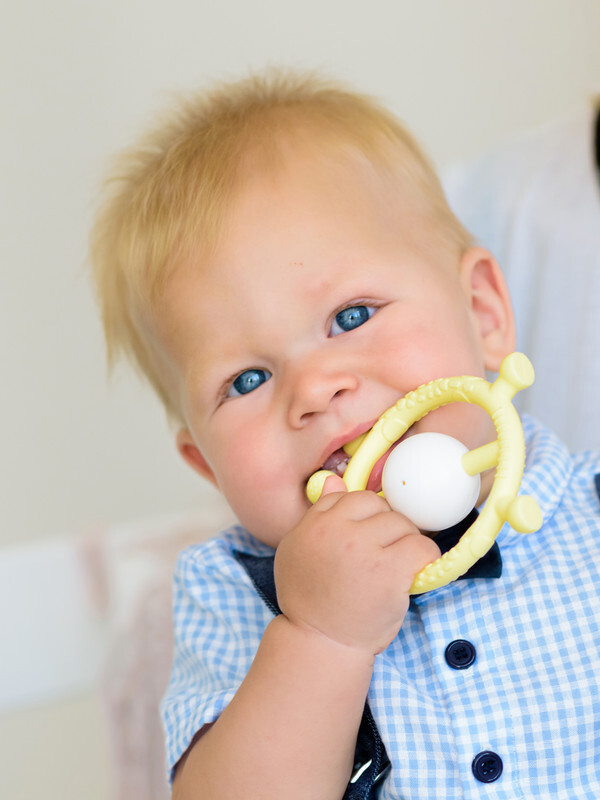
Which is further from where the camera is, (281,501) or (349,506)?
(281,501)

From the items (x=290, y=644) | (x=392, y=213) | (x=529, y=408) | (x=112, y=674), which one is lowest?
(x=112, y=674)

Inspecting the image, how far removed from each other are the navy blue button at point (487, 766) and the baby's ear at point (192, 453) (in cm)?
47

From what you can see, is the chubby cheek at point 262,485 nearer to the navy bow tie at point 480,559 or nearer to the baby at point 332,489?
the baby at point 332,489

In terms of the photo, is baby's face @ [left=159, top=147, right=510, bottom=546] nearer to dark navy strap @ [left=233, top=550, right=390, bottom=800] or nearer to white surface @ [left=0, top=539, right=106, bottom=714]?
dark navy strap @ [left=233, top=550, right=390, bottom=800]

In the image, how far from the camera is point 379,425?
0.83m

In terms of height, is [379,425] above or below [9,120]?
below

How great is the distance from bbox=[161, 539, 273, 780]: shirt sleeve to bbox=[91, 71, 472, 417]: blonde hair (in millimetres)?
219

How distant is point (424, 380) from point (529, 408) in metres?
0.51

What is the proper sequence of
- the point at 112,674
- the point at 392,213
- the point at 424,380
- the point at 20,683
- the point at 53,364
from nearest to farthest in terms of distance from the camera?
the point at 424,380, the point at 392,213, the point at 112,674, the point at 20,683, the point at 53,364

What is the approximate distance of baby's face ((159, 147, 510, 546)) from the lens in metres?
0.90

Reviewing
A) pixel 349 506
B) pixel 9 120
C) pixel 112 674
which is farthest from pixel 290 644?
pixel 9 120

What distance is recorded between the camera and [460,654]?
2.78ft

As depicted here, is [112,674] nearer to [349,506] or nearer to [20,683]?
[20,683]

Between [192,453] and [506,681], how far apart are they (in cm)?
49
